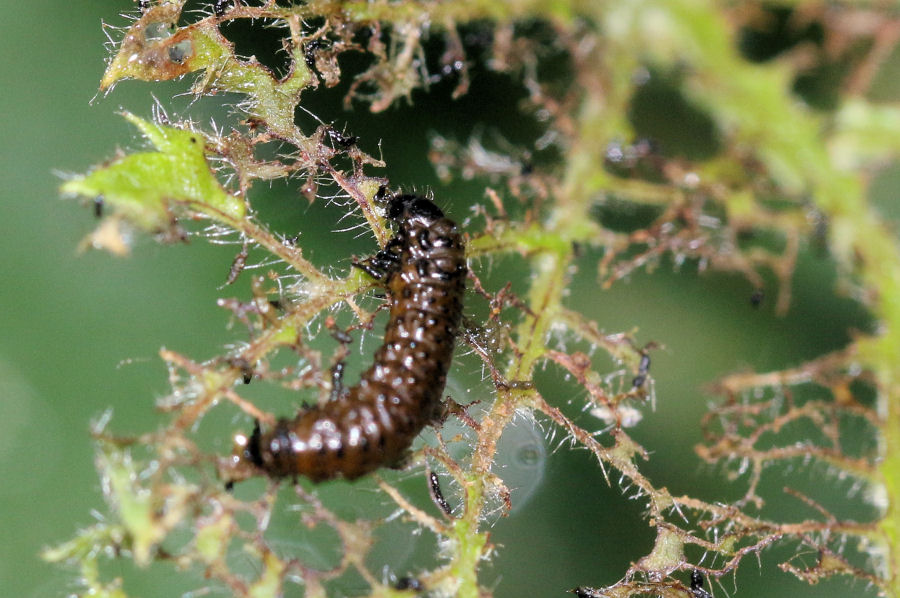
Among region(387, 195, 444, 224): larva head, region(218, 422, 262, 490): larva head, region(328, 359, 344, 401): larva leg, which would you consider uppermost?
region(387, 195, 444, 224): larva head

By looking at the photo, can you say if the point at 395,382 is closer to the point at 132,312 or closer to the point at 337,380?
the point at 337,380

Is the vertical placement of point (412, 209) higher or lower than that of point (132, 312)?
higher

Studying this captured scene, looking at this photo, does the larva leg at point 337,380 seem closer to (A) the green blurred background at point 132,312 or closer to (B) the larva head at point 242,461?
(B) the larva head at point 242,461

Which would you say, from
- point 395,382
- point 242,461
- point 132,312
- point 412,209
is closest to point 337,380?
point 395,382

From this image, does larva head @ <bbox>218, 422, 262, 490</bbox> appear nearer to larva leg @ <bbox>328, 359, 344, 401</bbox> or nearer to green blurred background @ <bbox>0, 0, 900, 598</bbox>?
larva leg @ <bbox>328, 359, 344, 401</bbox>

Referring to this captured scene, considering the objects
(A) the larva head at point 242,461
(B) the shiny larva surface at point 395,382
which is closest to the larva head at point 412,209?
(B) the shiny larva surface at point 395,382

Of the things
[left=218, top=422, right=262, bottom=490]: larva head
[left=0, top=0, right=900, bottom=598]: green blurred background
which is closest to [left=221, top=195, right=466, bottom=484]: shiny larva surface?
[left=218, top=422, right=262, bottom=490]: larva head
